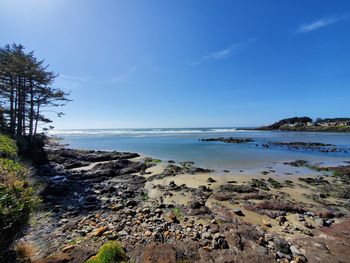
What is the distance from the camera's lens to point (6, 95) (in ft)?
65.2

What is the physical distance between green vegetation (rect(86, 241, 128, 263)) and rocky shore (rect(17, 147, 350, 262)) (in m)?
0.33

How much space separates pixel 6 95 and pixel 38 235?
793 inches

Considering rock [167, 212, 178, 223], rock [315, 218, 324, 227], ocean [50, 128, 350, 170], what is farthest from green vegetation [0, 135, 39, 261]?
ocean [50, 128, 350, 170]

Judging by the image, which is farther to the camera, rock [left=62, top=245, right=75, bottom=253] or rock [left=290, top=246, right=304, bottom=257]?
rock [left=62, top=245, right=75, bottom=253]

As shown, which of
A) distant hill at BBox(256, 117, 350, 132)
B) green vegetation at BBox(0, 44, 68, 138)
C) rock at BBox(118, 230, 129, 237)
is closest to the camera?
rock at BBox(118, 230, 129, 237)

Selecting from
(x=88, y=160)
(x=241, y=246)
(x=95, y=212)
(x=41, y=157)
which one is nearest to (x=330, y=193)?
(x=241, y=246)

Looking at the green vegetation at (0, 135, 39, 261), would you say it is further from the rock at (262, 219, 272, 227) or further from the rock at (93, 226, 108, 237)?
the rock at (262, 219, 272, 227)

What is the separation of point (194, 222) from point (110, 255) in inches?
119

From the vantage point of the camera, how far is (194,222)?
645 centimetres

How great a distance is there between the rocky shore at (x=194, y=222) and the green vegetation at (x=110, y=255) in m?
0.33

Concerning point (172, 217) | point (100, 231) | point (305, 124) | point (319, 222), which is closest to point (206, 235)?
point (172, 217)

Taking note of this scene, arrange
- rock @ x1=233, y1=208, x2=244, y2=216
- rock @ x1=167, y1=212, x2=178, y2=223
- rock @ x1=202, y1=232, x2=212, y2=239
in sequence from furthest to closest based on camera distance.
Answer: rock @ x1=233, y1=208, x2=244, y2=216 < rock @ x1=167, y1=212, x2=178, y2=223 < rock @ x1=202, y1=232, x2=212, y2=239

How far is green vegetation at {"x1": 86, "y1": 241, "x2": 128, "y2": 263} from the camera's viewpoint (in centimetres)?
414

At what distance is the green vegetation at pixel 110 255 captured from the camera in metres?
4.14
